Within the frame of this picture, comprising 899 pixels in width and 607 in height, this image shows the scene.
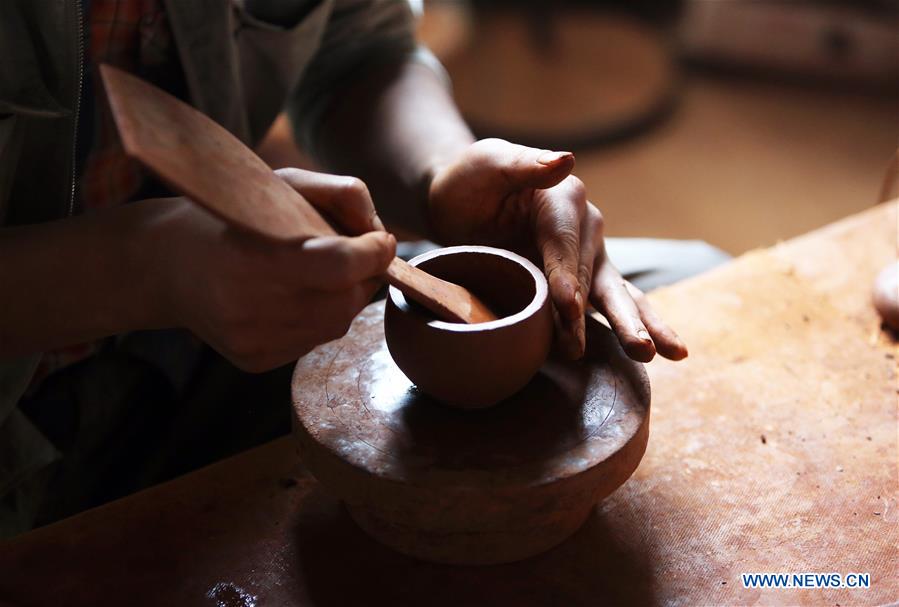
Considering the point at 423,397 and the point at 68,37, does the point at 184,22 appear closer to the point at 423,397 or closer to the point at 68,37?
the point at 68,37

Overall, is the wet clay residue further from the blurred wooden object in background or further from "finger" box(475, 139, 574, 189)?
the blurred wooden object in background

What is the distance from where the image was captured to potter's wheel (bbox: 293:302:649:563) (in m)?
1.09

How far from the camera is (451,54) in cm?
438

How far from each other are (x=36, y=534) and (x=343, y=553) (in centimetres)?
41

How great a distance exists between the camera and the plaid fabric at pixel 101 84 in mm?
1452

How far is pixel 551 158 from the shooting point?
1.31 meters

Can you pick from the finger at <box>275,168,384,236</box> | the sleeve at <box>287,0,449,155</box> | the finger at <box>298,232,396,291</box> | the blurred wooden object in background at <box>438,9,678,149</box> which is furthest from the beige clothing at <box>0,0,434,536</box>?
the blurred wooden object in background at <box>438,9,678,149</box>

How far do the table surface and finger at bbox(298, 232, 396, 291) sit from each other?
1.35ft

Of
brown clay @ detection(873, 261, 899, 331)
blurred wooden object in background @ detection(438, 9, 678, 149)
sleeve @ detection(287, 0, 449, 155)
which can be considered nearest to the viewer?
brown clay @ detection(873, 261, 899, 331)

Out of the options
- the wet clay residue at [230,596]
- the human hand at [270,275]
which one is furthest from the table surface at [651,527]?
the human hand at [270,275]

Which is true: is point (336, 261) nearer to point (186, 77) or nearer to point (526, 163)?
point (526, 163)

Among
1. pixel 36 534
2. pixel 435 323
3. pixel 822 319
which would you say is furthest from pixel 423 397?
pixel 822 319

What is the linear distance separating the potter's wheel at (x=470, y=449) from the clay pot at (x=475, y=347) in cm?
5

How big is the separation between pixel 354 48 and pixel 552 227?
0.76 m
